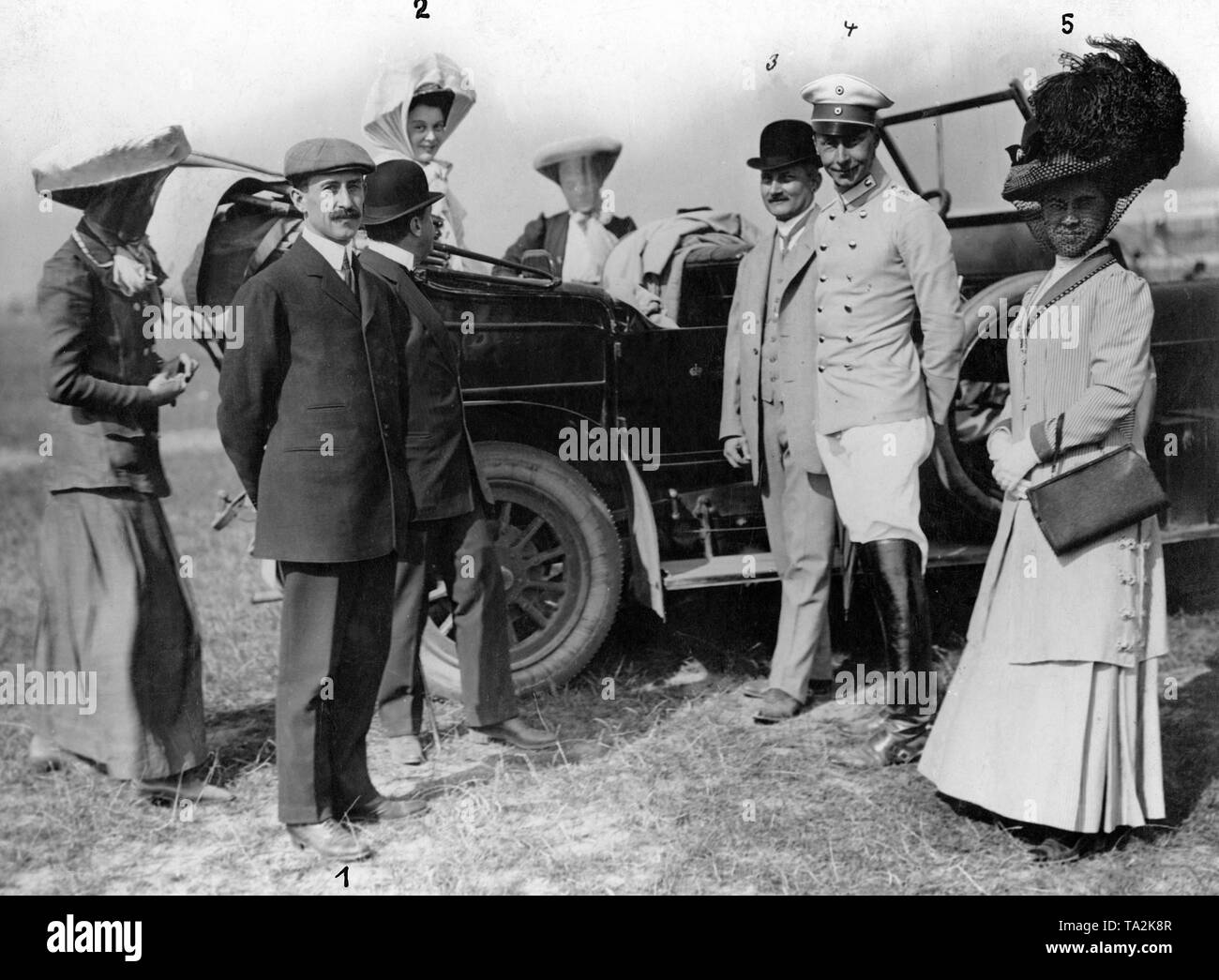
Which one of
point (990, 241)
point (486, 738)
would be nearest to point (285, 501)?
point (486, 738)

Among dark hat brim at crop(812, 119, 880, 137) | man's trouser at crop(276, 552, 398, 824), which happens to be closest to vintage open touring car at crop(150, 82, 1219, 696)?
dark hat brim at crop(812, 119, 880, 137)

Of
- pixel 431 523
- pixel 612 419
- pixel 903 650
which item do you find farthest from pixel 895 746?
pixel 431 523

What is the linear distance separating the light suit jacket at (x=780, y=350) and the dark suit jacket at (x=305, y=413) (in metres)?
1.49

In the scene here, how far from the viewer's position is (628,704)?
4184 mm

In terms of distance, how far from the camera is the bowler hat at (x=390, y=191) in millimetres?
3420

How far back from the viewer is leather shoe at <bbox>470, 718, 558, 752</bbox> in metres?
3.69

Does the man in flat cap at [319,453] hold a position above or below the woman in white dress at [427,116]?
below

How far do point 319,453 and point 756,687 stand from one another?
6.66ft

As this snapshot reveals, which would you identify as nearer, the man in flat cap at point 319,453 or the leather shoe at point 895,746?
the man in flat cap at point 319,453

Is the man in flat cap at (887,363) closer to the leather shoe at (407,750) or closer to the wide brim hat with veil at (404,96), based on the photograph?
the wide brim hat with veil at (404,96)

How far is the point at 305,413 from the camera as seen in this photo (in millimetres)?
2984

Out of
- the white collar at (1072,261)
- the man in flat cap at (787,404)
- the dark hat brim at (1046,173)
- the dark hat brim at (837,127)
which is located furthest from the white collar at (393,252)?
the white collar at (1072,261)
